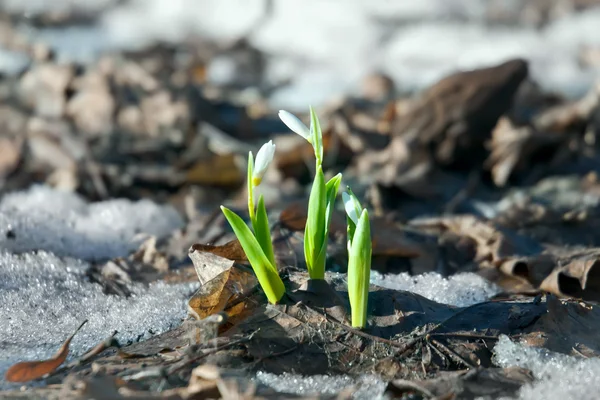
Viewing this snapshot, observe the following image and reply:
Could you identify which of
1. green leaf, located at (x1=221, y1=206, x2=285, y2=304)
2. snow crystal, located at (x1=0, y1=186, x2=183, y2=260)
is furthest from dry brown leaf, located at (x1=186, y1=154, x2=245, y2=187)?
green leaf, located at (x1=221, y1=206, x2=285, y2=304)

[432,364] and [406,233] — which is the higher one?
[432,364]

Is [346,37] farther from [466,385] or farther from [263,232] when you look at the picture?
[466,385]

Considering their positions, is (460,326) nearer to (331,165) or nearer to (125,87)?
(331,165)

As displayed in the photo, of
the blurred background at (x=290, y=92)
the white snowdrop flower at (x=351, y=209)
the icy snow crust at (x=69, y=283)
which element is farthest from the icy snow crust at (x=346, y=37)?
the white snowdrop flower at (x=351, y=209)

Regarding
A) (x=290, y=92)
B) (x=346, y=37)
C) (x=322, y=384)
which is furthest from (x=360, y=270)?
(x=346, y=37)

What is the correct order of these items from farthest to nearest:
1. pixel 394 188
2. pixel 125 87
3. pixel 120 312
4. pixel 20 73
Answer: pixel 20 73
pixel 125 87
pixel 394 188
pixel 120 312

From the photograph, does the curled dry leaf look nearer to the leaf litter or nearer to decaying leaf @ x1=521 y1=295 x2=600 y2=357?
the leaf litter

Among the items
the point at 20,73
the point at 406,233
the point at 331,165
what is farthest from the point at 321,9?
the point at 406,233
